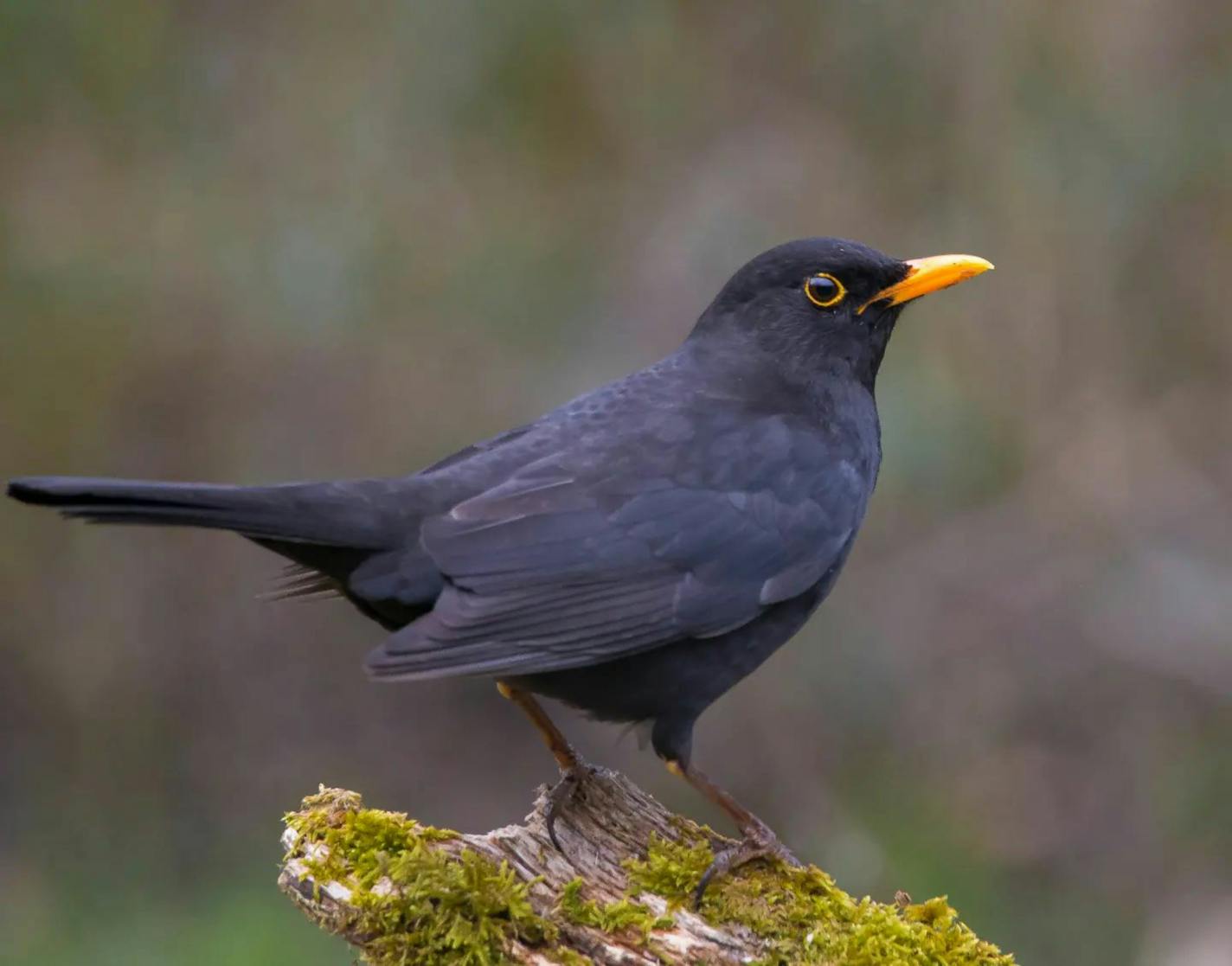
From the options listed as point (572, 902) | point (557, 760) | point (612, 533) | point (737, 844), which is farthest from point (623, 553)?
point (572, 902)

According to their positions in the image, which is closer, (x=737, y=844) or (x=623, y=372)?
(x=737, y=844)

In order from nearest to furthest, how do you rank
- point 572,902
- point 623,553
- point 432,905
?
1. point 432,905
2. point 572,902
3. point 623,553

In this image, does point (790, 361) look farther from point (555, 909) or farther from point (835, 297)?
point (555, 909)

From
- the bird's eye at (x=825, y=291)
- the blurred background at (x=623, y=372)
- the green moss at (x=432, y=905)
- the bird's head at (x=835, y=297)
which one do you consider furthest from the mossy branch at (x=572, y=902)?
the blurred background at (x=623, y=372)

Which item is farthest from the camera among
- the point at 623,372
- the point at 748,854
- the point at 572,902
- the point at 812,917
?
the point at 623,372

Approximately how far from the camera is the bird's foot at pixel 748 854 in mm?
4074

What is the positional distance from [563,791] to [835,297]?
186cm

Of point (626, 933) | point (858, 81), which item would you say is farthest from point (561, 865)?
point (858, 81)

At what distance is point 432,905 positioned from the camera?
3738 millimetres

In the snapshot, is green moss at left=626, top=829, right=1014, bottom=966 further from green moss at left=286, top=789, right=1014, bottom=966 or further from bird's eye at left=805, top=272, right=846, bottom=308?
bird's eye at left=805, top=272, right=846, bottom=308

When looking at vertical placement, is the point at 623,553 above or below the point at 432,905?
above

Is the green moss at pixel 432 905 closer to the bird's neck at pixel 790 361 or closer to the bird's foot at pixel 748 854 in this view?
the bird's foot at pixel 748 854

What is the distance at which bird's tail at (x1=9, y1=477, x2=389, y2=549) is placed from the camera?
373cm

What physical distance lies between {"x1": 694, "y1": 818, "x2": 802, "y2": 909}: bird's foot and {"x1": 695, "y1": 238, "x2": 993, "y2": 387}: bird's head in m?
1.54
